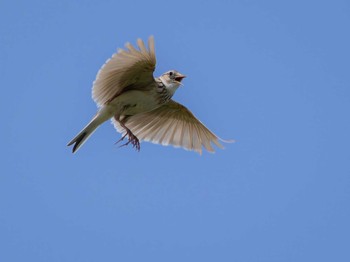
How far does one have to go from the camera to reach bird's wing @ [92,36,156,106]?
482 inches

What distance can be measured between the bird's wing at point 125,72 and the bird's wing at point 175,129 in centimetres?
168

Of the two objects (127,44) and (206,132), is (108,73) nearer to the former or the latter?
(127,44)

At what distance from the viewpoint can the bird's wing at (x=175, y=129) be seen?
14898 mm

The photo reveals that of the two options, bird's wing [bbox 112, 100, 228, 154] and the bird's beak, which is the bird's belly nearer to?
the bird's beak

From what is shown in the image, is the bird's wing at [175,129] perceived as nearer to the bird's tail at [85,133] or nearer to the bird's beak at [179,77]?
the bird's beak at [179,77]

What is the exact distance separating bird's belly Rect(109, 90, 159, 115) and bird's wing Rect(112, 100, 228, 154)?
151 cm

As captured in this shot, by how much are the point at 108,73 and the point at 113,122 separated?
5.18 ft

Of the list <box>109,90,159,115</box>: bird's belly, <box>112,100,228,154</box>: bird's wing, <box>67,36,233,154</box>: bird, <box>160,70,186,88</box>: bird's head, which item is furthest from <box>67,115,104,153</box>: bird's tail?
<box>112,100,228,154</box>: bird's wing

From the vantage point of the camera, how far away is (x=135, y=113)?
13.6m

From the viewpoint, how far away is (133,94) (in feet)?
43.2

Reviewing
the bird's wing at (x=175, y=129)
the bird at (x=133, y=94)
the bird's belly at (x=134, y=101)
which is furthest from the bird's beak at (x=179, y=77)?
the bird's wing at (x=175, y=129)

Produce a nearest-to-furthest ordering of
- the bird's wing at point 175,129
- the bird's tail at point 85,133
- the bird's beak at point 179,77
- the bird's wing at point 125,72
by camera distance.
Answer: the bird's wing at point 125,72 < the bird's tail at point 85,133 < the bird's beak at point 179,77 < the bird's wing at point 175,129

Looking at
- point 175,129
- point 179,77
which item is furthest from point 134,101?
point 175,129

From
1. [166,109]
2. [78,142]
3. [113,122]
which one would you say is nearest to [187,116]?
[166,109]
